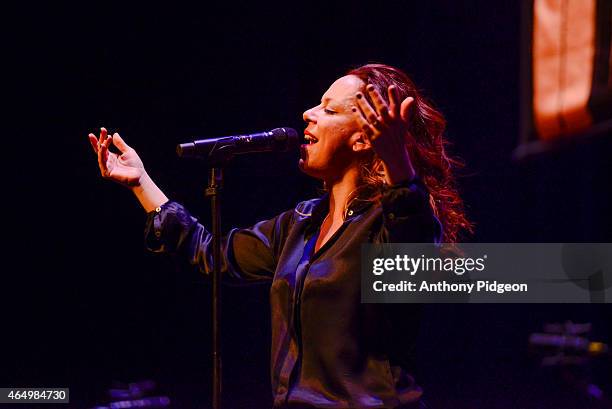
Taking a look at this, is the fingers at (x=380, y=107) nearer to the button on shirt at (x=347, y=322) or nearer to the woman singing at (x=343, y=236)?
the woman singing at (x=343, y=236)

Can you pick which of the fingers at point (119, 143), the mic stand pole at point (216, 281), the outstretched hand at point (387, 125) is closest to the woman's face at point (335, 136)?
the mic stand pole at point (216, 281)

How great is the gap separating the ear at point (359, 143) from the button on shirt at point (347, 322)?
0.18 meters

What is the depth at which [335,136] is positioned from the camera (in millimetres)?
2270

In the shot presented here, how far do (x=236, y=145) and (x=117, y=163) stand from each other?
0.45m

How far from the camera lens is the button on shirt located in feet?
6.26

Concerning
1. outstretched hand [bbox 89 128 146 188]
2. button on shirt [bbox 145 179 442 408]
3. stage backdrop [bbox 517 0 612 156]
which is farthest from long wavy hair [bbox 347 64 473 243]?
outstretched hand [bbox 89 128 146 188]

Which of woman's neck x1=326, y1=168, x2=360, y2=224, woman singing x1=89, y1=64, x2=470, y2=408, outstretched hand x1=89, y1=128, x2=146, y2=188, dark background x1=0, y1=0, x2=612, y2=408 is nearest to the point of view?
woman singing x1=89, y1=64, x2=470, y2=408

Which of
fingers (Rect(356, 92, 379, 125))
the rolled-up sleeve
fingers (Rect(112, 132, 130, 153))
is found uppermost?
fingers (Rect(112, 132, 130, 153))

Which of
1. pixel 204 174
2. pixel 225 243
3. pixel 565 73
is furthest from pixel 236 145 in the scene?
pixel 204 174

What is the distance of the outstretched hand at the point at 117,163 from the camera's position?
2371 mm

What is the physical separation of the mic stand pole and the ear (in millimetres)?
388

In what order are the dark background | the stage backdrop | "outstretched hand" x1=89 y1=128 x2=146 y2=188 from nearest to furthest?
1. the stage backdrop
2. "outstretched hand" x1=89 y1=128 x2=146 y2=188
3. the dark background

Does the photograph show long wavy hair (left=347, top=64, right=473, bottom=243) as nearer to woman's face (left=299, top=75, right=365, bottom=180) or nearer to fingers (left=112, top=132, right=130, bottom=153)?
woman's face (left=299, top=75, right=365, bottom=180)

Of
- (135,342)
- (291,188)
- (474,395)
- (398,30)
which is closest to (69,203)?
(135,342)
